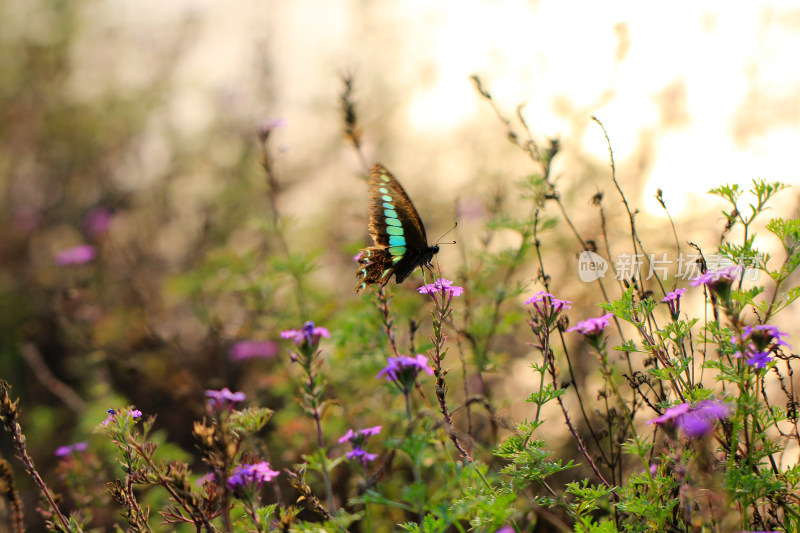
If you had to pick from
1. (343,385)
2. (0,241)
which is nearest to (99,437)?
(343,385)

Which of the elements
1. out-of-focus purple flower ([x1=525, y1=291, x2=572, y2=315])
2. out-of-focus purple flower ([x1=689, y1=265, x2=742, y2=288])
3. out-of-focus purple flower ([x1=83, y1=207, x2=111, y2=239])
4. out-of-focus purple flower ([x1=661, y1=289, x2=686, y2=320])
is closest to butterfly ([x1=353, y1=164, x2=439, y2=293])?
out-of-focus purple flower ([x1=525, y1=291, x2=572, y2=315])

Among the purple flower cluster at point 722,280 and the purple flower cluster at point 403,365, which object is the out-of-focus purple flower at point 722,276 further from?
the purple flower cluster at point 403,365

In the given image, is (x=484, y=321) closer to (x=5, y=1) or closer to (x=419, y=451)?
(x=419, y=451)

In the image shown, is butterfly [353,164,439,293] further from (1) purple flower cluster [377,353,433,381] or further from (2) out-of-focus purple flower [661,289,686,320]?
(2) out-of-focus purple flower [661,289,686,320]

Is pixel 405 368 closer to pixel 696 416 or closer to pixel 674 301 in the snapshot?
pixel 696 416

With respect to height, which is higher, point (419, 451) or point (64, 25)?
point (64, 25)

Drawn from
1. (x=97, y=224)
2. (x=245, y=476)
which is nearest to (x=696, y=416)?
(x=245, y=476)

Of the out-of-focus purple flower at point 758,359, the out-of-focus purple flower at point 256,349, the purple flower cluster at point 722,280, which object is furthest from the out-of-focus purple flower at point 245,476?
the out-of-focus purple flower at point 256,349
